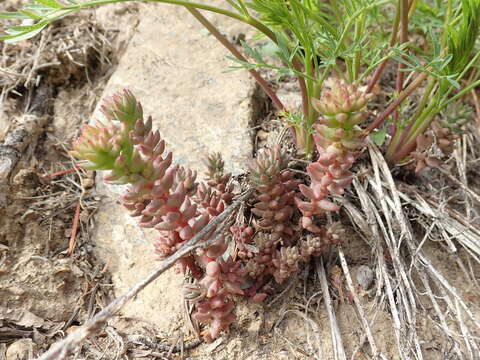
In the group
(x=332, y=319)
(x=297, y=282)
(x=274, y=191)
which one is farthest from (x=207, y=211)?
(x=332, y=319)

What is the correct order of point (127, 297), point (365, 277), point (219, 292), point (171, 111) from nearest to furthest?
1. point (127, 297)
2. point (219, 292)
3. point (365, 277)
4. point (171, 111)

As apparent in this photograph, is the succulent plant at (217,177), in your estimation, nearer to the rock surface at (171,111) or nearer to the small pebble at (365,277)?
the rock surface at (171,111)

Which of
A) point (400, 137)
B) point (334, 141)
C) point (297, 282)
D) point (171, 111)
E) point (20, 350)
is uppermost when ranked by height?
point (334, 141)

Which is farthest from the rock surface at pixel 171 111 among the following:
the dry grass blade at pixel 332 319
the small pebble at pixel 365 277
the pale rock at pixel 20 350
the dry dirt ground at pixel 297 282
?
the small pebble at pixel 365 277

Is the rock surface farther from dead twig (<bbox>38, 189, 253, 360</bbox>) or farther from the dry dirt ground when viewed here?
dead twig (<bbox>38, 189, 253, 360</bbox>)

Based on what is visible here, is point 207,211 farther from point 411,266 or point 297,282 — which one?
point 411,266
